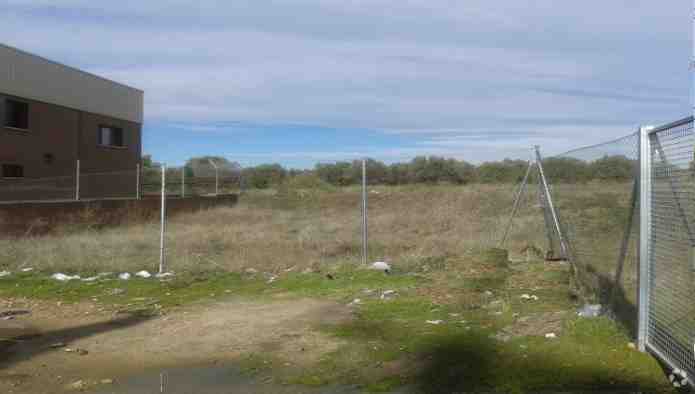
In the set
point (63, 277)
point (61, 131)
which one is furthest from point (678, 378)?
point (61, 131)

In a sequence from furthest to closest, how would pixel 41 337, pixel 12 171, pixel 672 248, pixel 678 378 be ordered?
pixel 12 171 → pixel 41 337 → pixel 672 248 → pixel 678 378

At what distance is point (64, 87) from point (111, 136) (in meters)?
3.97

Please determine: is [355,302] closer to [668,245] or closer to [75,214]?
[668,245]


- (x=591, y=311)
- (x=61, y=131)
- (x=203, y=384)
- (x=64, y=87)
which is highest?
(x=64, y=87)

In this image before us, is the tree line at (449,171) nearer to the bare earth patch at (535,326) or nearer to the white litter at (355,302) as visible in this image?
the bare earth patch at (535,326)

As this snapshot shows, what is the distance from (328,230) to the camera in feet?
52.0

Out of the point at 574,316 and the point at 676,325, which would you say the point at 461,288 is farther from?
the point at 676,325

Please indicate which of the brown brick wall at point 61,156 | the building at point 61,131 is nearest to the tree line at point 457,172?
the brown brick wall at point 61,156

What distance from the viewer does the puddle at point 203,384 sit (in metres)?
4.63

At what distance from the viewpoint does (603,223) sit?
22.6 feet

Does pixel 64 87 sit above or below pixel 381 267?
above

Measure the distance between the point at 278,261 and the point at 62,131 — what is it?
56.6 ft

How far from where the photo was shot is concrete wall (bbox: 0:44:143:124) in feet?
71.9

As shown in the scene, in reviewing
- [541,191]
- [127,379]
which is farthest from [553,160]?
[127,379]
